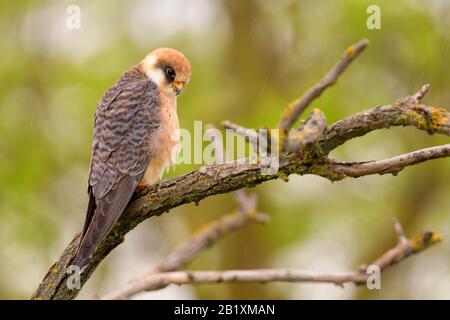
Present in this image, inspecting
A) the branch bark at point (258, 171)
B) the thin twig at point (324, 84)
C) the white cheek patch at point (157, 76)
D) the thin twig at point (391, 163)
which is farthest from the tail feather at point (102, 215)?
the thin twig at point (324, 84)

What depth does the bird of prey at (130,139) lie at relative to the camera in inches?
193

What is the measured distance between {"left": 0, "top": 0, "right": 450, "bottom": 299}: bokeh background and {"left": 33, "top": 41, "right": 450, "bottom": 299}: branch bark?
4.95 metres

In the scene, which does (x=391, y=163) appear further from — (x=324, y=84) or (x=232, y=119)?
(x=232, y=119)

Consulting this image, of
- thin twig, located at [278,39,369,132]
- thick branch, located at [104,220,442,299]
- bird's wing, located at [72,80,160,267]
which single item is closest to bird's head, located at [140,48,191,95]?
bird's wing, located at [72,80,160,267]

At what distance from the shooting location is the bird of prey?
4891 millimetres

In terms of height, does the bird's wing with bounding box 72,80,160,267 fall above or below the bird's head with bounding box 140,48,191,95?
below

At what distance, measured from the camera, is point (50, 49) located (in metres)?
11.2

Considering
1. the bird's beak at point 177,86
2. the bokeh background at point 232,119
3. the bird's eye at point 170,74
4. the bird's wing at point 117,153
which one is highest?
the bokeh background at point 232,119

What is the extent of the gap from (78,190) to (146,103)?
5.18 metres

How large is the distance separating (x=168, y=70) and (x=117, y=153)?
41.4 inches

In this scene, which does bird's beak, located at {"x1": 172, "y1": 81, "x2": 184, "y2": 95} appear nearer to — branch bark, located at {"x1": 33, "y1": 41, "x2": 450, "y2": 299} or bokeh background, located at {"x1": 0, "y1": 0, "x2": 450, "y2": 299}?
branch bark, located at {"x1": 33, "y1": 41, "x2": 450, "y2": 299}

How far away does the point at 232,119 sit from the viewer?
10938mm

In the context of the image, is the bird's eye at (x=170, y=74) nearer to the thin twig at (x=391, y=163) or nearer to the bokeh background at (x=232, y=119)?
the thin twig at (x=391, y=163)

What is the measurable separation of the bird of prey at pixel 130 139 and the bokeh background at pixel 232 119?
3675 millimetres
